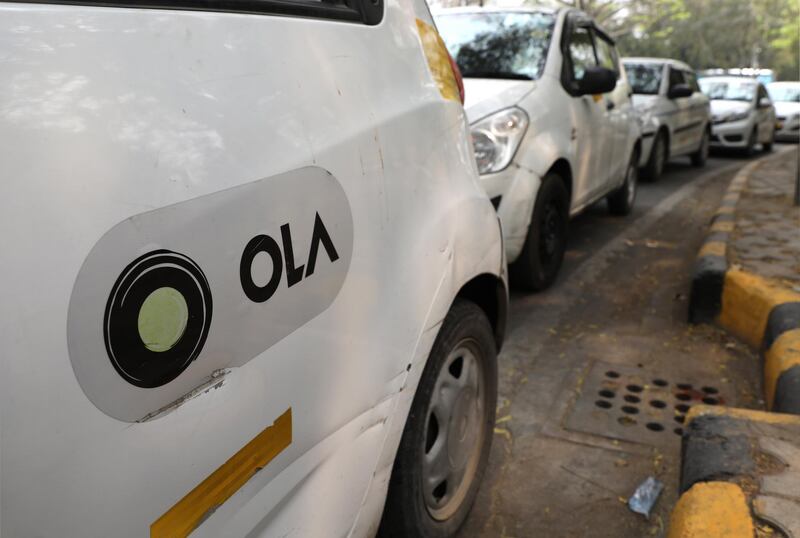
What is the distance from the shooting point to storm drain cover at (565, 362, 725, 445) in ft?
10.00

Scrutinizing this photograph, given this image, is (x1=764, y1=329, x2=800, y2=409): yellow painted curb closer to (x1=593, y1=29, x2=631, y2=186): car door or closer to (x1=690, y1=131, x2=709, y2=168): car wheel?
(x1=593, y1=29, x2=631, y2=186): car door

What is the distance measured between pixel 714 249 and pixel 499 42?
78.6 inches

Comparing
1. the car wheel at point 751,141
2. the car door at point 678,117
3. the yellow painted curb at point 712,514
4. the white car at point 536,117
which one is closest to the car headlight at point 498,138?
the white car at point 536,117

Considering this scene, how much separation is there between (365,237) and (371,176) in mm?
132

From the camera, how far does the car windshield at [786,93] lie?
58.3 feet

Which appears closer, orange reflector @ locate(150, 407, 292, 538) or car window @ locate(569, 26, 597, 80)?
orange reflector @ locate(150, 407, 292, 538)

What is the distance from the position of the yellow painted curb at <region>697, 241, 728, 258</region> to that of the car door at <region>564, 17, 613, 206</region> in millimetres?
949

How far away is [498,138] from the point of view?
167 inches

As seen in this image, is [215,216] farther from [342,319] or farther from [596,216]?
[596,216]

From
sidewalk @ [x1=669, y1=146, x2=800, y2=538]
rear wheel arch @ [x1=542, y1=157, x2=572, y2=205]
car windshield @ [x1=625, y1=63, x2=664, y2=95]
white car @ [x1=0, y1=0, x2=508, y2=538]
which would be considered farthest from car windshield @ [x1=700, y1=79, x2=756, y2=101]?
white car @ [x1=0, y1=0, x2=508, y2=538]

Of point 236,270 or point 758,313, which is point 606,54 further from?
point 236,270

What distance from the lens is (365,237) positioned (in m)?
1.52

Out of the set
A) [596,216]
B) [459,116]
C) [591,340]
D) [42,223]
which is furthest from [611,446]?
[596,216]

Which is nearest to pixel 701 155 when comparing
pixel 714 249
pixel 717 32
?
pixel 714 249
